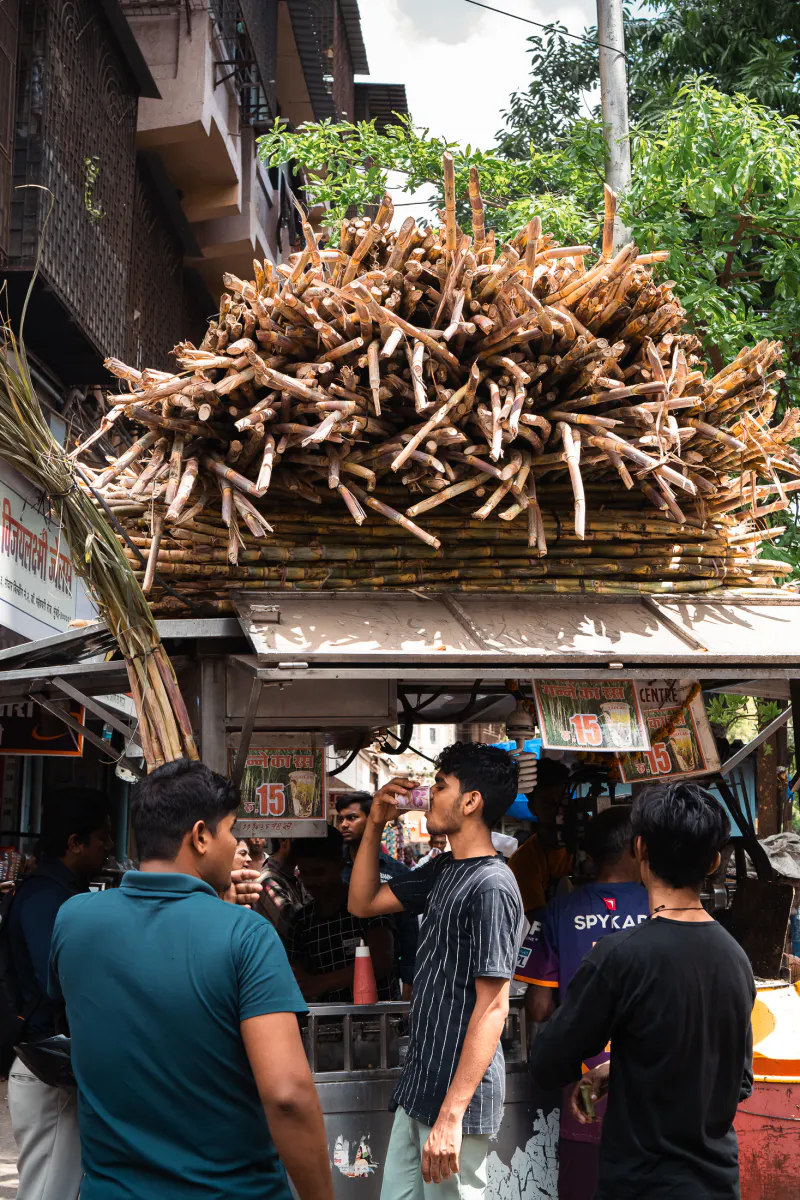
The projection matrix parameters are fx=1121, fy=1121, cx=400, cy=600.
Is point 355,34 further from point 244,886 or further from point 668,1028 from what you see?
point 668,1028

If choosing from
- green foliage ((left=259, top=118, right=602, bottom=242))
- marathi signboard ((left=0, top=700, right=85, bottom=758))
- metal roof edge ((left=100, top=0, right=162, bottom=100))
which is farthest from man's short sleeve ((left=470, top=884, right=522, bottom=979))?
metal roof edge ((left=100, top=0, right=162, bottom=100))

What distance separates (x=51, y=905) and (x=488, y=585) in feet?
6.78

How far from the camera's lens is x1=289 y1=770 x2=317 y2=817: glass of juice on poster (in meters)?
4.70

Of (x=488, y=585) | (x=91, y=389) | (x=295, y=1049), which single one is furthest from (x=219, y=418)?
(x=91, y=389)

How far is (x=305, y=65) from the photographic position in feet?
56.1

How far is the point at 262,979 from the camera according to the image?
7.74 ft

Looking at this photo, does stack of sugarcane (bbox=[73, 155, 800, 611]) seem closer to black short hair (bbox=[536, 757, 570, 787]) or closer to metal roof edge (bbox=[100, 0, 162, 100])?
black short hair (bbox=[536, 757, 570, 787])

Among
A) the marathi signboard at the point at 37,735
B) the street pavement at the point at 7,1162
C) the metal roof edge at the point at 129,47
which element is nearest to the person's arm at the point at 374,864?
the street pavement at the point at 7,1162

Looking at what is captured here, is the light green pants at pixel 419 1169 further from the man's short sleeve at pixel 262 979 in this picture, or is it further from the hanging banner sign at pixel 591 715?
the hanging banner sign at pixel 591 715

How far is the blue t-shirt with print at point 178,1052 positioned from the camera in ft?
7.64

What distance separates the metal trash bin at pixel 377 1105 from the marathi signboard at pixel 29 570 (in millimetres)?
3951

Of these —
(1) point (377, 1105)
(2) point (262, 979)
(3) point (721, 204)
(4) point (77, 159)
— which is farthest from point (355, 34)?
(2) point (262, 979)

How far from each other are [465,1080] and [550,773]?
9.72 ft

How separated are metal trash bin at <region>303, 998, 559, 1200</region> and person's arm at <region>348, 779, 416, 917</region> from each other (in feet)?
1.61
